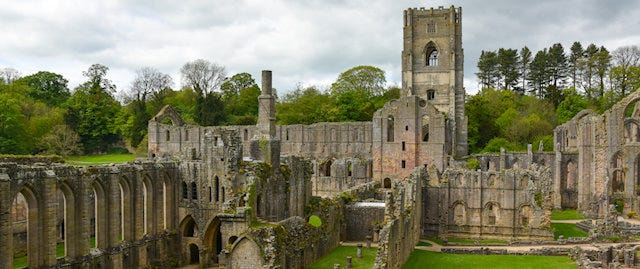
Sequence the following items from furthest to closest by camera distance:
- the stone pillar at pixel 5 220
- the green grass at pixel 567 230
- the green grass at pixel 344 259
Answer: the green grass at pixel 567 230 → the green grass at pixel 344 259 → the stone pillar at pixel 5 220

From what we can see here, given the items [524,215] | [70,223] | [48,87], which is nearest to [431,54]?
[524,215]

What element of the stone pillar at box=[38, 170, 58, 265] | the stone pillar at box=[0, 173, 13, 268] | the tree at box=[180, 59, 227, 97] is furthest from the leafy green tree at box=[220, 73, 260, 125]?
the stone pillar at box=[0, 173, 13, 268]

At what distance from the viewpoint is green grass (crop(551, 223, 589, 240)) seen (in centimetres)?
3550

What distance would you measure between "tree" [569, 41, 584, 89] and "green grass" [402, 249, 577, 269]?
4767 cm

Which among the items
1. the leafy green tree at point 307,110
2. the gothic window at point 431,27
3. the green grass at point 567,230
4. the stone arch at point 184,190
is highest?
the gothic window at point 431,27

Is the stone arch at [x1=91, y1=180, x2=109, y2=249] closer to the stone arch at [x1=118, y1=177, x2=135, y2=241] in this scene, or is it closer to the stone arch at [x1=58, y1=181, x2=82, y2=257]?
the stone arch at [x1=118, y1=177, x2=135, y2=241]

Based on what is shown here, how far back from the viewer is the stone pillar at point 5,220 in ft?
66.8

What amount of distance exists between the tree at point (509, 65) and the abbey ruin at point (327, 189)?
90.1ft

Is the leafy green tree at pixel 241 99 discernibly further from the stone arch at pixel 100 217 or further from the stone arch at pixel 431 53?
the stone arch at pixel 100 217

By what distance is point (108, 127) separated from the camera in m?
68.4

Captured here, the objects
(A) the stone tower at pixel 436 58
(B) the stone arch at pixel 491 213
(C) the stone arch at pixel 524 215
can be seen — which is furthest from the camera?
(A) the stone tower at pixel 436 58

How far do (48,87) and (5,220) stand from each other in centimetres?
6353

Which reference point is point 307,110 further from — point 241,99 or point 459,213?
point 459,213

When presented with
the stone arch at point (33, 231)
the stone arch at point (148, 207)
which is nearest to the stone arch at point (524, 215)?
the stone arch at point (148, 207)
